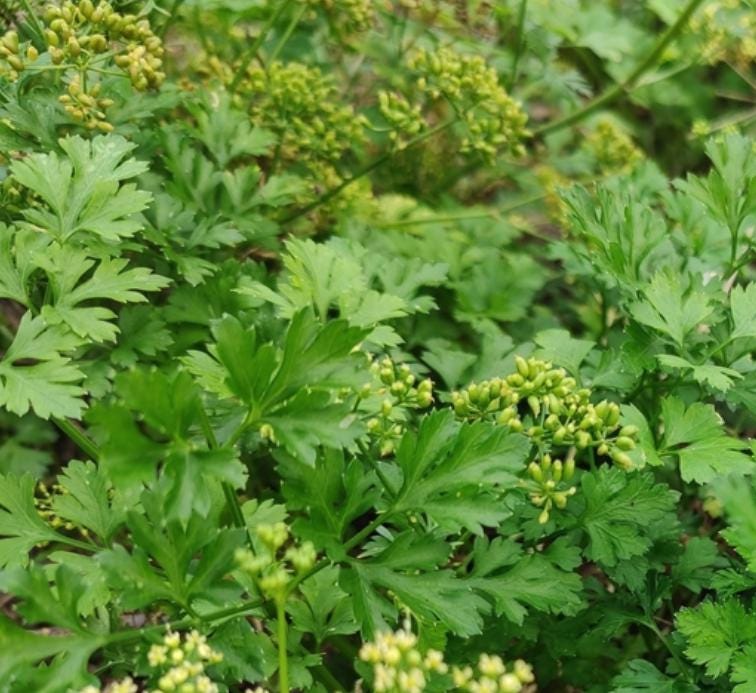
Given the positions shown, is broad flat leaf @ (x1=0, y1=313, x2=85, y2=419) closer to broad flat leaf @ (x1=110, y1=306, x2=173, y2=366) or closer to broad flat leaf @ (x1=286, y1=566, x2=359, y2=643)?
broad flat leaf @ (x1=110, y1=306, x2=173, y2=366)

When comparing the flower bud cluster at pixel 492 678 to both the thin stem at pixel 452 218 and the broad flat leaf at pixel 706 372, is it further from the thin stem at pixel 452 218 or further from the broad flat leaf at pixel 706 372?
the thin stem at pixel 452 218

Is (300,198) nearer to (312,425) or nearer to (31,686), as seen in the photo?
(312,425)

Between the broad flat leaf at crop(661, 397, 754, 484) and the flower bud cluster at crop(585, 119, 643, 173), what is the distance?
1.54m

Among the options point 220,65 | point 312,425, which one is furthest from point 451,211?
point 312,425

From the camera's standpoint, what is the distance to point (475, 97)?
2.49 m

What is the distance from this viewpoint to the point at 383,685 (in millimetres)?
1325

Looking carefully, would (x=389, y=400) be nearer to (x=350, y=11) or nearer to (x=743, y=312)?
(x=743, y=312)

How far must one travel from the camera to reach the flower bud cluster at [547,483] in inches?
65.8

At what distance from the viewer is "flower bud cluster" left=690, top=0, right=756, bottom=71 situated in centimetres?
283

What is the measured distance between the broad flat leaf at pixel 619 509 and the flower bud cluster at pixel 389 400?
347 millimetres

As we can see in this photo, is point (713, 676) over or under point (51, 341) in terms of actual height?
under

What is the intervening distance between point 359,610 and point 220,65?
171 cm

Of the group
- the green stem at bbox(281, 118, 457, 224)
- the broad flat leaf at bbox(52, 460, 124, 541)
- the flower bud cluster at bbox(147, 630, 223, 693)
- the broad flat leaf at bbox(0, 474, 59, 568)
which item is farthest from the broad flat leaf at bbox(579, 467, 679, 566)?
the green stem at bbox(281, 118, 457, 224)

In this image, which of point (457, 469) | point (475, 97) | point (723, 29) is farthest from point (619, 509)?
point (723, 29)
